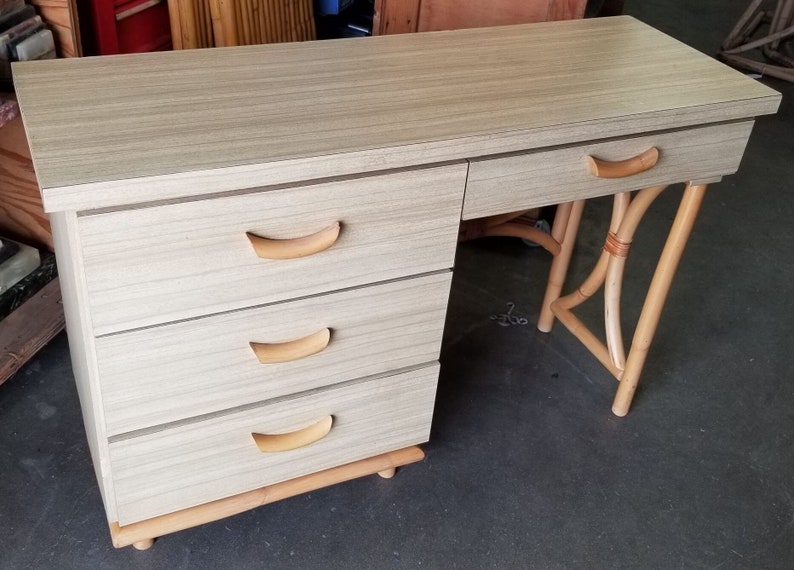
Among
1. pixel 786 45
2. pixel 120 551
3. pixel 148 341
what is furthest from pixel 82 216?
pixel 786 45

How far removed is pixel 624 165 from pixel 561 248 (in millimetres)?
559

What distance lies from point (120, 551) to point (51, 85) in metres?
0.75

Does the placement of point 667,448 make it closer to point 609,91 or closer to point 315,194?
point 609,91

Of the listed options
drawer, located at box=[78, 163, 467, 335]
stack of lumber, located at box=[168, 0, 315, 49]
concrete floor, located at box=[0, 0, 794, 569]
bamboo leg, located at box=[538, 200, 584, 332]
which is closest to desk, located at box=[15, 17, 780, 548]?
drawer, located at box=[78, 163, 467, 335]

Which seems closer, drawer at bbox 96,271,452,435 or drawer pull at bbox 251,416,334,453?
drawer at bbox 96,271,452,435

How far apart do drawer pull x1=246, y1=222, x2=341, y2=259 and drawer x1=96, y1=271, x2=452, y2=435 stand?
0.34 feet

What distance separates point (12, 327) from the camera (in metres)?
1.66

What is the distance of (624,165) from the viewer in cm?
128

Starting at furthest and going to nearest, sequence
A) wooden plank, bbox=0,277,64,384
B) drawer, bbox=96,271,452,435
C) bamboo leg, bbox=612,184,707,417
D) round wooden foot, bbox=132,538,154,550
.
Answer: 1. wooden plank, bbox=0,277,64,384
2. bamboo leg, bbox=612,184,707,417
3. round wooden foot, bbox=132,538,154,550
4. drawer, bbox=96,271,452,435

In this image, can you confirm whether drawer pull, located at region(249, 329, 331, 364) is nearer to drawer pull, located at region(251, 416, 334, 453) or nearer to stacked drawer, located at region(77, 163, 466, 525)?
stacked drawer, located at region(77, 163, 466, 525)

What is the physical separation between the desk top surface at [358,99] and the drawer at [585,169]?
33 millimetres

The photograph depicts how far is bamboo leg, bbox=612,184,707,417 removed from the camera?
1.49 m

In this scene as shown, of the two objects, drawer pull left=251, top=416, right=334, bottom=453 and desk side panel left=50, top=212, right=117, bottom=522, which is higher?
desk side panel left=50, top=212, right=117, bottom=522

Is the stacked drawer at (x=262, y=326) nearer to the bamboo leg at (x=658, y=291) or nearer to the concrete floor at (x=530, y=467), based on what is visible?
the concrete floor at (x=530, y=467)
